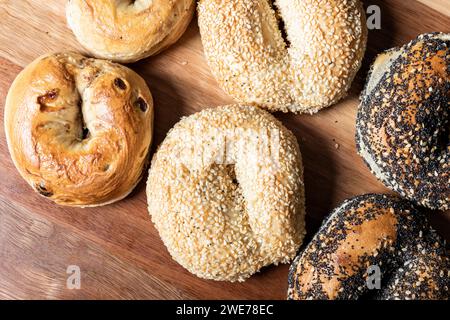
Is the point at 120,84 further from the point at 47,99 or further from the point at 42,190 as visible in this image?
the point at 42,190

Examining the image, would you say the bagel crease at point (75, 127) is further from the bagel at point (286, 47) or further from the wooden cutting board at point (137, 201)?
the bagel at point (286, 47)

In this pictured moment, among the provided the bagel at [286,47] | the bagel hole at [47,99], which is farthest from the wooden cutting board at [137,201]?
the bagel hole at [47,99]

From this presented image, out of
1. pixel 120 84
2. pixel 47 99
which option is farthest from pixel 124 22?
pixel 47 99

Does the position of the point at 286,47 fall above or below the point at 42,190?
above

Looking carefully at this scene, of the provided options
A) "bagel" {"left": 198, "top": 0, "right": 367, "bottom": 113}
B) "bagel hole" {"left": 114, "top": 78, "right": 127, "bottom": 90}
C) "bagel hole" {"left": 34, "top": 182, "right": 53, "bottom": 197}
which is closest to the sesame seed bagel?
"bagel" {"left": 198, "top": 0, "right": 367, "bottom": 113}

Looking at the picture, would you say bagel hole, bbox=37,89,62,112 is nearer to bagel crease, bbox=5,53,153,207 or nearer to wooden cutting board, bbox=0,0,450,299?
bagel crease, bbox=5,53,153,207
